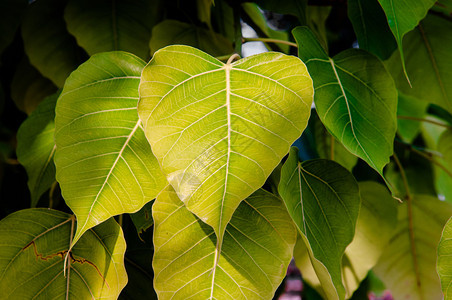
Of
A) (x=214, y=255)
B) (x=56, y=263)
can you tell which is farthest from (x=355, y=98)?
(x=56, y=263)

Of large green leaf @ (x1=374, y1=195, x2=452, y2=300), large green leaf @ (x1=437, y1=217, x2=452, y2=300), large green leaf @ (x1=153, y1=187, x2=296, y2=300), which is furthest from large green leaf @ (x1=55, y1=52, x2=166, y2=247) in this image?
large green leaf @ (x1=374, y1=195, x2=452, y2=300)

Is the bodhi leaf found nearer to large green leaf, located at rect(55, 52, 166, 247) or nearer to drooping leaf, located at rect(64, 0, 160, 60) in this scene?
large green leaf, located at rect(55, 52, 166, 247)

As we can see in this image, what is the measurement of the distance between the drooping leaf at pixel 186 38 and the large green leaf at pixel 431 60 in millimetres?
244

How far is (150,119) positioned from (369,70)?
0.24 metres

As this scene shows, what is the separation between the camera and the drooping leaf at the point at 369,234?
48cm

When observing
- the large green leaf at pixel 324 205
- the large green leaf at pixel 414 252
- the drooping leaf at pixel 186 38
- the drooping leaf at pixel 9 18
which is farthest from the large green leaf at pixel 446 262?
the drooping leaf at pixel 9 18

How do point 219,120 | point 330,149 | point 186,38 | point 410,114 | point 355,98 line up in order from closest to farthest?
point 219,120
point 355,98
point 186,38
point 330,149
point 410,114

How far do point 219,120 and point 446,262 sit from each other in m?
0.22

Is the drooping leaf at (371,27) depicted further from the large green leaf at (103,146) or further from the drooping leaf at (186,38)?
the large green leaf at (103,146)

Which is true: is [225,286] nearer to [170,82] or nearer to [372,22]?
[170,82]

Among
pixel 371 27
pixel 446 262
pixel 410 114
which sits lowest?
pixel 410 114

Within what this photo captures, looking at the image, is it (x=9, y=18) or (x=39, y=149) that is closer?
(x=39, y=149)

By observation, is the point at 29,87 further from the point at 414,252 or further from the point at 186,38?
the point at 414,252

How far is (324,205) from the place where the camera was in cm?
38
